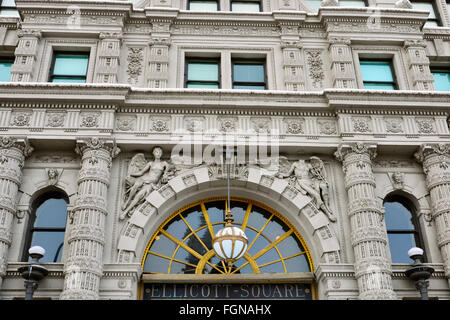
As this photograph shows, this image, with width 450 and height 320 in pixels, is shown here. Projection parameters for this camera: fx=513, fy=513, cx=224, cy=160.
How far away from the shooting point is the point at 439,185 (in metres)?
14.6

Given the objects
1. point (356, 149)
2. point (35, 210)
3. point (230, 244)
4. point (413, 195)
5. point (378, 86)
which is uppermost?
point (378, 86)

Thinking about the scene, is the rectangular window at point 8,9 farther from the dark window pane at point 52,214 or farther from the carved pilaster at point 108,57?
the dark window pane at point 52,214

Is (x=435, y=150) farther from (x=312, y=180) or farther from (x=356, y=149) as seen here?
(x=312, y=180)

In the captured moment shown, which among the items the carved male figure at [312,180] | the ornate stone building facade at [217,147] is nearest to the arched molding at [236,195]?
the ornate stone building facade at [217,147]

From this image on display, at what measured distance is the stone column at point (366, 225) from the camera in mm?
12805

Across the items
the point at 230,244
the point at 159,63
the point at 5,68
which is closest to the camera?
the point at 230,244

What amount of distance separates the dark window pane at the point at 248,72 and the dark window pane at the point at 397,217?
5.91 metres

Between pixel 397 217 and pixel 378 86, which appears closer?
pixel 397 217

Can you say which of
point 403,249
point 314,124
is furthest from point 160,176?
point 403,249

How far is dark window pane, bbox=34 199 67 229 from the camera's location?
14469mm

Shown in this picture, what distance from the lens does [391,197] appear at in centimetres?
1537

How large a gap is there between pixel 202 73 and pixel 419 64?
23.6 feet

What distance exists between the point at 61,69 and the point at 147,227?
644 cm

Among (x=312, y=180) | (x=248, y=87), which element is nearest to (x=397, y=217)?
(x=312, y=180)
